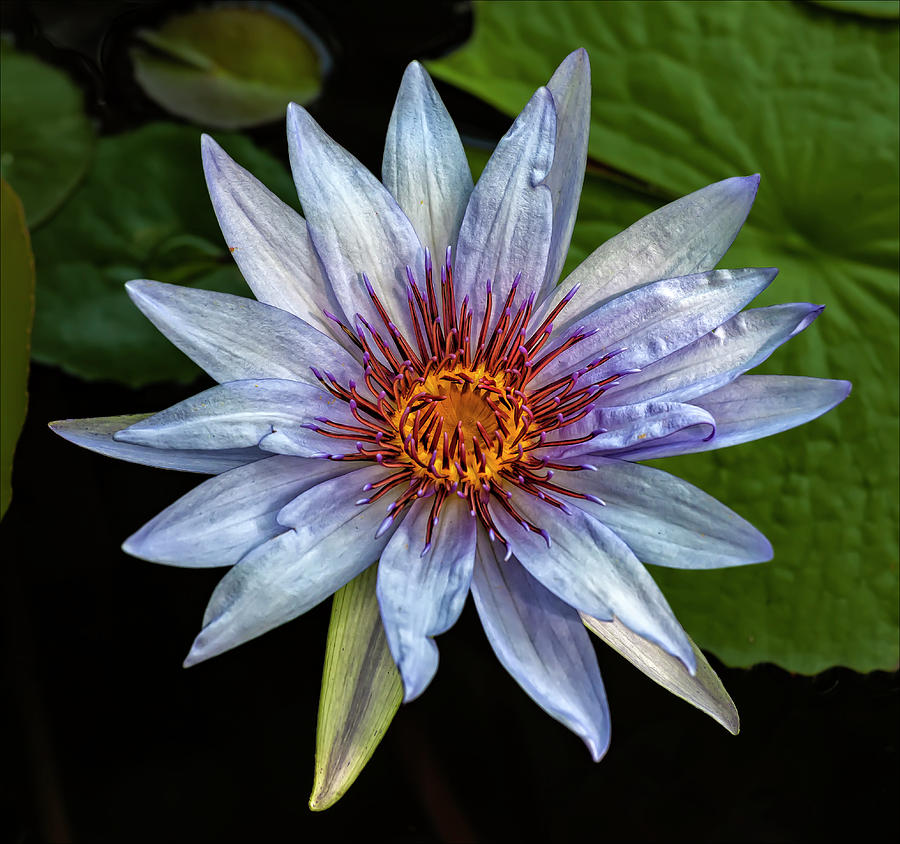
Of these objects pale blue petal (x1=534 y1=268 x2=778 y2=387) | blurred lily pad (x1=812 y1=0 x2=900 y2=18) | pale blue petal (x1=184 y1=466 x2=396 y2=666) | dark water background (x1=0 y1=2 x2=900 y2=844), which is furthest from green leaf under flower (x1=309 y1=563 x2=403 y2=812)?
blurred lily pad (x1=812 y1=0 x2=900 y2=18)

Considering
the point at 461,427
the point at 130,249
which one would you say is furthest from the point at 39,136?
the point at 461,427

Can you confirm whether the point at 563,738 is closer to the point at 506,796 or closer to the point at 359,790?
the point at 506,796

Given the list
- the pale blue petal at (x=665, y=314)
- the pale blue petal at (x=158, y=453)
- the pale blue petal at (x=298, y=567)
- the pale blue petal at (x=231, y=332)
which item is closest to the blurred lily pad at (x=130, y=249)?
the pale blue petal at (x=158, y=453)

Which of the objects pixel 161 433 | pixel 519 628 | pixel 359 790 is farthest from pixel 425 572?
pixel 359 790

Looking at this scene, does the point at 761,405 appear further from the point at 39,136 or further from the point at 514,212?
the point at 39,136

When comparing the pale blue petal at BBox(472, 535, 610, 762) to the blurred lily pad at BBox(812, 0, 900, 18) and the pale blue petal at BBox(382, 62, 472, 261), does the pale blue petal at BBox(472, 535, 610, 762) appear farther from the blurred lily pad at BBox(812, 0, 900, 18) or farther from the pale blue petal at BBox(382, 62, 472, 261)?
the blurred lily pad at BBox(812, 0, 900, 18)

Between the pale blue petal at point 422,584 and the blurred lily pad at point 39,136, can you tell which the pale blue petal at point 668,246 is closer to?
the pale blue petal at point 422,584

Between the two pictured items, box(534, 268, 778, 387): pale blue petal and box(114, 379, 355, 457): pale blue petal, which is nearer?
box(114, 379, 355, 457): pale blue petal
